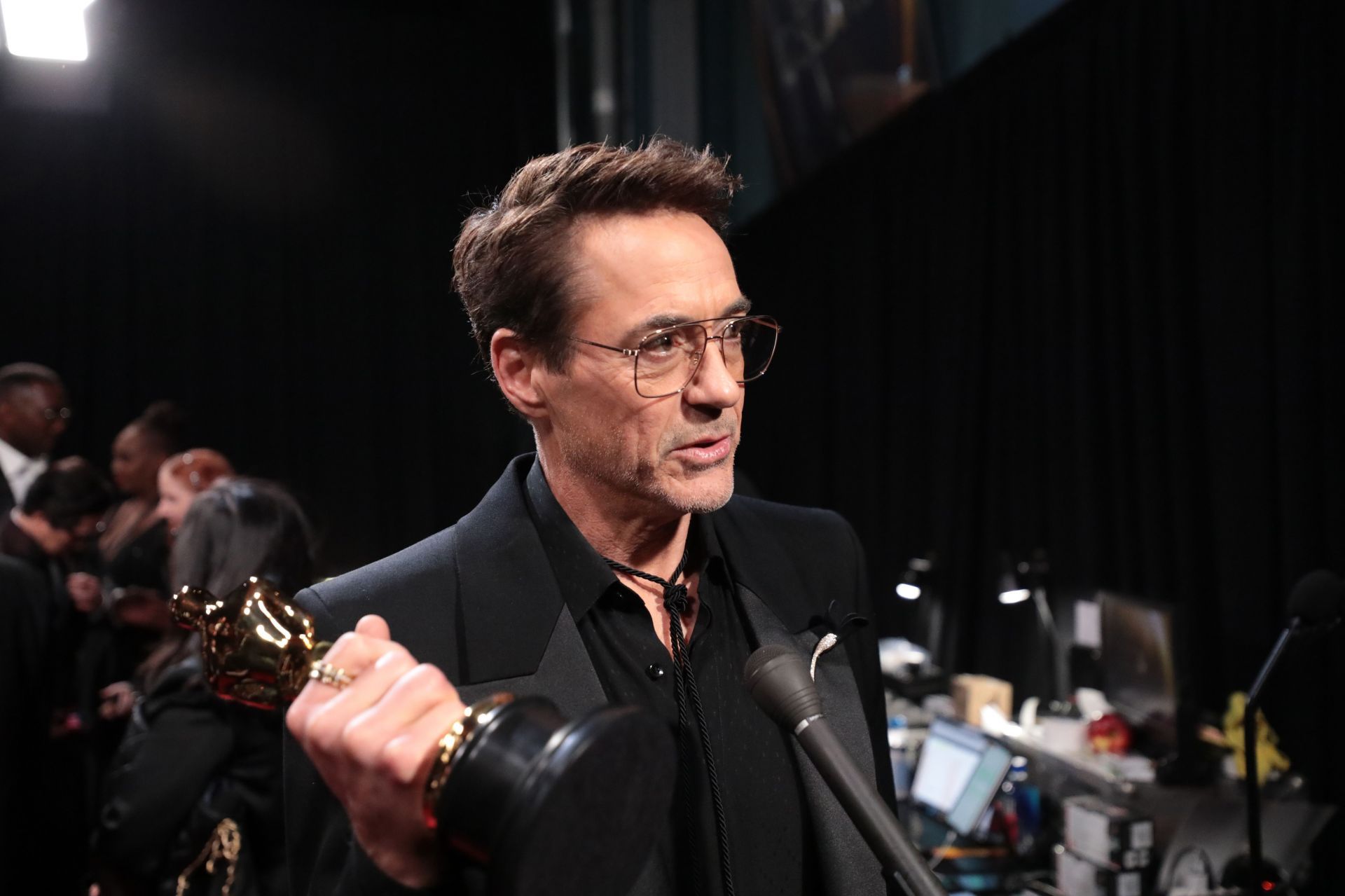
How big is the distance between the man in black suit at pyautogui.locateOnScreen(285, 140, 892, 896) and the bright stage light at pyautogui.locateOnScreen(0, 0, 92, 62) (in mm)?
3222

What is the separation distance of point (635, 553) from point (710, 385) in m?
0.23

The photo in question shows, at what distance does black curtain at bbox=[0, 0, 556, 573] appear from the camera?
7.12 meters

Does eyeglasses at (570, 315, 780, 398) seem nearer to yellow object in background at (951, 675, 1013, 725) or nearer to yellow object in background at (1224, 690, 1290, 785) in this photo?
yellow object in background at (1224, 690, 1290, 785)

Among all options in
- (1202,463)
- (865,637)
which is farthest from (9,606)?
(1202,463)

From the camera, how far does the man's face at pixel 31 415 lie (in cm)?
408

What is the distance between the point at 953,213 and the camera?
4332 mm

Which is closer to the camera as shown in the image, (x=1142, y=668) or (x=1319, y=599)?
(x=1319, y=599)

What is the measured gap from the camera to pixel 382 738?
58 centimetres

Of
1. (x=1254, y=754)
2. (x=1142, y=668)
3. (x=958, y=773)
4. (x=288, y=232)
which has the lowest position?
(x=958, y=773)

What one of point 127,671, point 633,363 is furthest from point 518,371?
point 127,671

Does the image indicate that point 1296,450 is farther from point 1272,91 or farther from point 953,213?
point 953,213

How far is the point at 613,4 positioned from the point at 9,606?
19.1ft

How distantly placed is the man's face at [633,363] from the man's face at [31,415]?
3726mm

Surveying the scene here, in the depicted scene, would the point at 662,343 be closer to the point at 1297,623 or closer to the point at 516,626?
the point at 516,626
